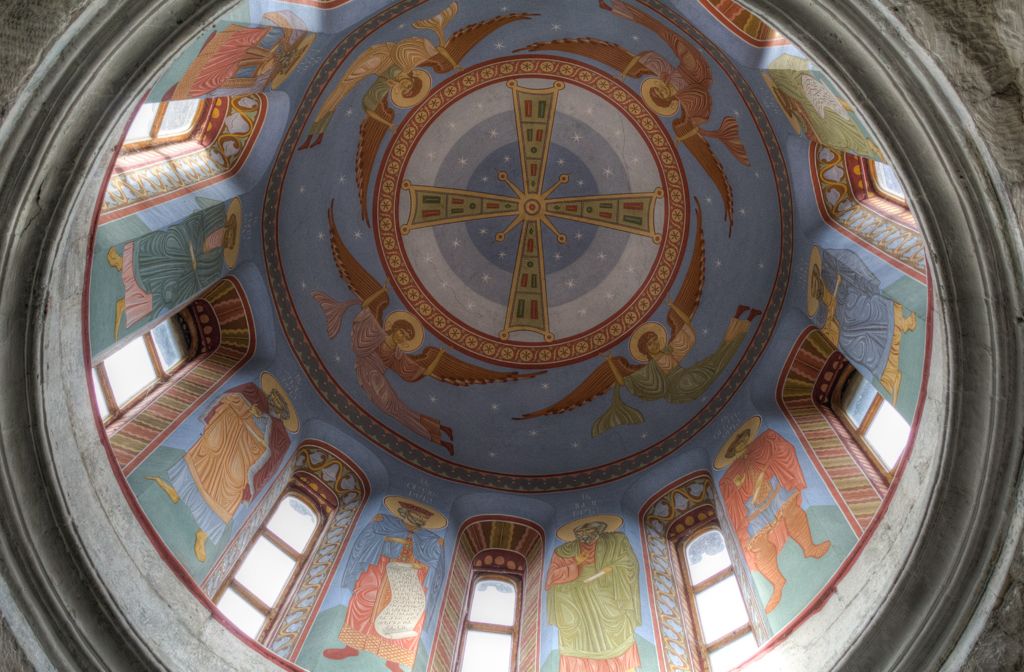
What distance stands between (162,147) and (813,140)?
718 centimetres

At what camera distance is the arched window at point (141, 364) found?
27.7ft

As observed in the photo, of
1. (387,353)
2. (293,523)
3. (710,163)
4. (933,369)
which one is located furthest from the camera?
(387,353)

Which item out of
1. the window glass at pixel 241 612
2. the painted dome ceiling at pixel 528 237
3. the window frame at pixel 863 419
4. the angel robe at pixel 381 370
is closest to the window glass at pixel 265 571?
the window glass at pixel 241 612

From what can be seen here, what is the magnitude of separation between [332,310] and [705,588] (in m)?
6.36

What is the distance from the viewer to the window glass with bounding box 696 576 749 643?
9289mm

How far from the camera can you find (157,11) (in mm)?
5133

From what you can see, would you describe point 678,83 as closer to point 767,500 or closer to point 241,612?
point 767,500

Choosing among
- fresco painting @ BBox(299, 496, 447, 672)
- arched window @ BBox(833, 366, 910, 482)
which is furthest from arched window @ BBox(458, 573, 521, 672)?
arched window @ BBox(833, 366, 910, 482)

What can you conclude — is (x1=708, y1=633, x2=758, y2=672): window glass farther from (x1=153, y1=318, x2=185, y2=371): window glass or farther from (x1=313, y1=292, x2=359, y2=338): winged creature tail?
(x1=153, y1=318, x2=185, y2=371): window glass

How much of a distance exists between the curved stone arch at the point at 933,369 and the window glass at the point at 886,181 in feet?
8.25

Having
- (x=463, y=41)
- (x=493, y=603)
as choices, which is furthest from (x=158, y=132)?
(x=493, y=603)

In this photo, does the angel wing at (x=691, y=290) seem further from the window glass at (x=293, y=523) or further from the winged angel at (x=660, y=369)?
A: the window glass at (x=293, y=523)

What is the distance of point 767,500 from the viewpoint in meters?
9.90

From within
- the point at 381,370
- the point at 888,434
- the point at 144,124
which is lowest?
the point at 888,434
